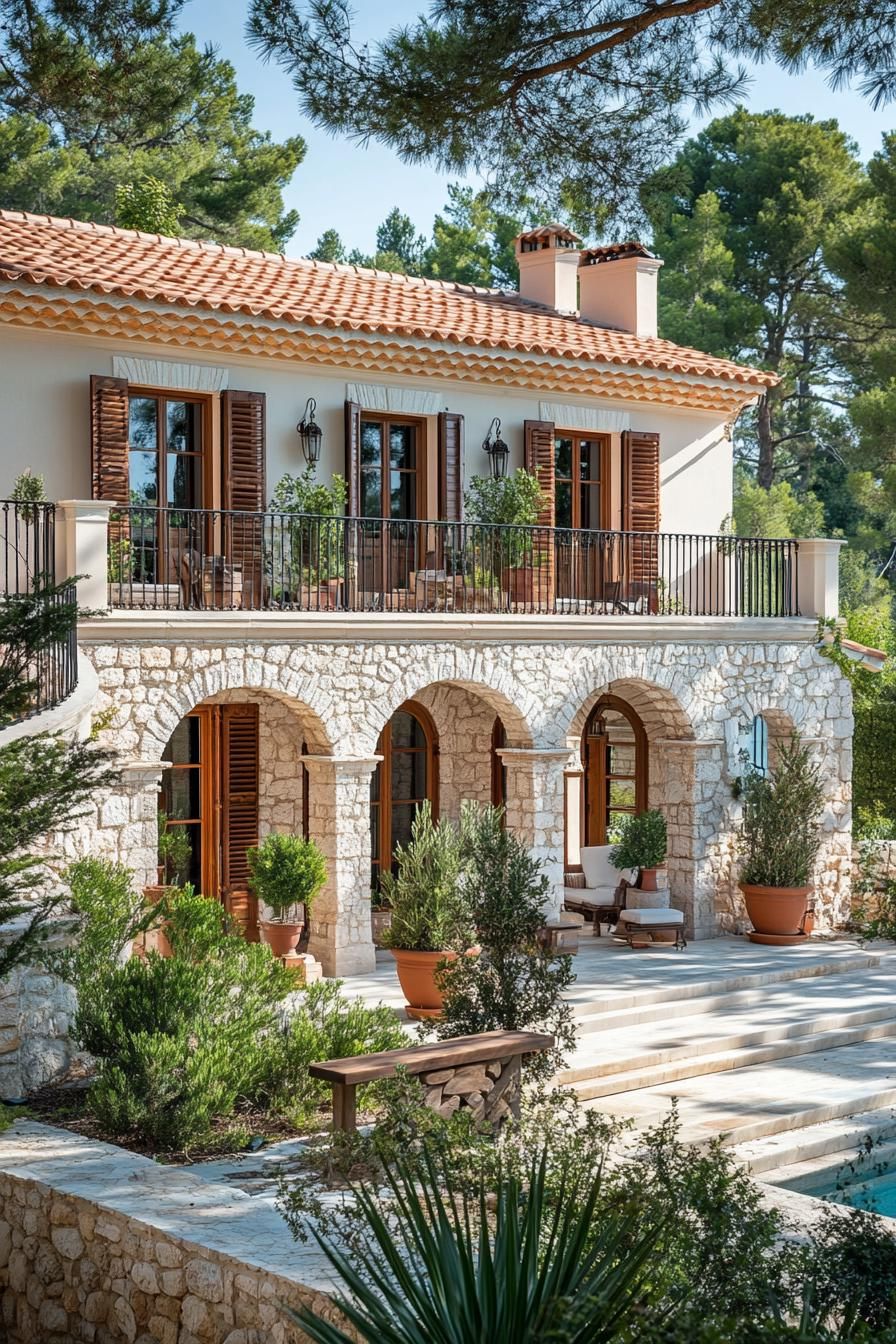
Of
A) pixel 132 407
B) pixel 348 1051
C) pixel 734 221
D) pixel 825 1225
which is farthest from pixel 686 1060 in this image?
pixel 734 221

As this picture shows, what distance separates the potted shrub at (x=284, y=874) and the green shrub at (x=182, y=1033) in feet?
12.1

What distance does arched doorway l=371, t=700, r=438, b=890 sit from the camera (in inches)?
731

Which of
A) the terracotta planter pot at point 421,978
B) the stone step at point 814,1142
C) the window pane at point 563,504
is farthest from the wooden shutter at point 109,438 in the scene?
the stone step at point 814,1142

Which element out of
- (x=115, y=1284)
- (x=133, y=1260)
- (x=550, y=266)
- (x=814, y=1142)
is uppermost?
(x=550, y=266)

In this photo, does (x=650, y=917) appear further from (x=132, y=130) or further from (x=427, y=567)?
(x=132, y=130)

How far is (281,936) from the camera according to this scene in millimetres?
15555

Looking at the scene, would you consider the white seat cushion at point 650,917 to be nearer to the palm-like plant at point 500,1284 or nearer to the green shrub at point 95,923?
the green shrub at point 95,923

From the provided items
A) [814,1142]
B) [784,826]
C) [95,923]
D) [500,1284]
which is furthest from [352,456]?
[500,1284]

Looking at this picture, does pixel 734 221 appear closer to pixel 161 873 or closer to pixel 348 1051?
pixel 161 873

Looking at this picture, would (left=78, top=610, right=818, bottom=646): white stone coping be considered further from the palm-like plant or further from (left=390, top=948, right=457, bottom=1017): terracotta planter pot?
the palm-like plant

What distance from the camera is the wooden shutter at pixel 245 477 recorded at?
16203mm

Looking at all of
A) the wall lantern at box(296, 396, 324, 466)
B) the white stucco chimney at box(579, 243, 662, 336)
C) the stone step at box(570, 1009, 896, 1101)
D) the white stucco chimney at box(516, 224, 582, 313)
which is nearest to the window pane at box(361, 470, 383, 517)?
the wall lantern at box(296, 396, 324, 466)

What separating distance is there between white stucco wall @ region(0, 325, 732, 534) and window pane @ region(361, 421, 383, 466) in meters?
0.47

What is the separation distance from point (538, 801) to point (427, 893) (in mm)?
3945
